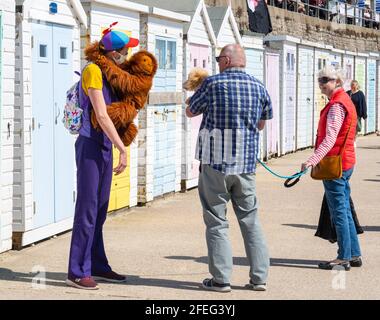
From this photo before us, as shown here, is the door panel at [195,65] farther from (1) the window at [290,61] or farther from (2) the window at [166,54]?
(1) the window at [290,61]

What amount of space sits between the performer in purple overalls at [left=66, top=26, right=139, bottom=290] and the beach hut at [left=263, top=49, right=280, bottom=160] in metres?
11.9

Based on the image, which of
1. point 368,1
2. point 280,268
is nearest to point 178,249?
point 280,268

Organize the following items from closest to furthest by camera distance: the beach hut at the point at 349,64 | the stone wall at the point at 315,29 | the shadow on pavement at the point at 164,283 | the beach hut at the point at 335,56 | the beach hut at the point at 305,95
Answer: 1. the shadow on pavement at the point at 164,283
2. the beach hut at the point at 305,95
3. the stone wall at the point at 315,29
4. the beach hut at the point at 335,56
5. the beach hut at the point at 349,64

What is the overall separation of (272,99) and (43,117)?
1087cm

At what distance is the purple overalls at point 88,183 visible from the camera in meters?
7.12

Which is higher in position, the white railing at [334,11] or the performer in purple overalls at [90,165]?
the white railing at [334,11]

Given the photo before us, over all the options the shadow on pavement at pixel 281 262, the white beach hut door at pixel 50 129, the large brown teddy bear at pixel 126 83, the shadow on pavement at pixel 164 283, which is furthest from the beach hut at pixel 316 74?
the large brown teddy bear at pixel 126 83

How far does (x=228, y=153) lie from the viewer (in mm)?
7051

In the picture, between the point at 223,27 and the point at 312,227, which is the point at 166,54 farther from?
the point at 312,227

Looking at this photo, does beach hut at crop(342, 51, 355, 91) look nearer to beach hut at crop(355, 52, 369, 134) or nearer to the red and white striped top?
beach hut at crop(355, 52, 369, 134)

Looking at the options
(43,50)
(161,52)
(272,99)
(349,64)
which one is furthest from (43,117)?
(349,64)

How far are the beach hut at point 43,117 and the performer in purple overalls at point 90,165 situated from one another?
70.9 inches

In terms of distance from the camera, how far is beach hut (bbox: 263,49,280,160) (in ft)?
63.1

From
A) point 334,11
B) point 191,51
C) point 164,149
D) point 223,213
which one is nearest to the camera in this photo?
point 223,213
